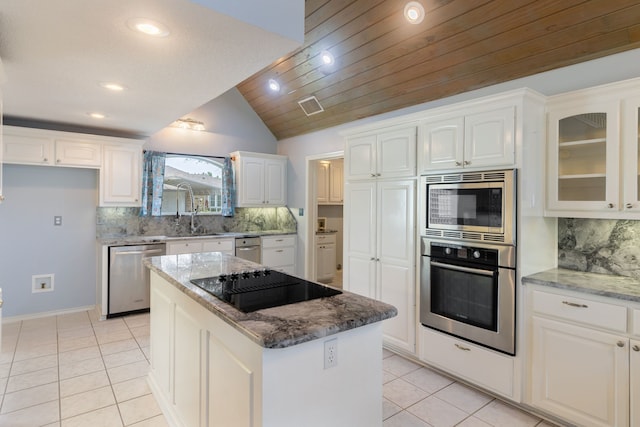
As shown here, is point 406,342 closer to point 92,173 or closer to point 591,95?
point 591,95

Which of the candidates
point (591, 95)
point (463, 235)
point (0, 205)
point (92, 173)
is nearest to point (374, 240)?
point (463, 235)

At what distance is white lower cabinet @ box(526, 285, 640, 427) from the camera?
1.99 m

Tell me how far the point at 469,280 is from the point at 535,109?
1.33 m

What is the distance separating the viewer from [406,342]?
316 cm

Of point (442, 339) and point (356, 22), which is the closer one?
point (442, 339)

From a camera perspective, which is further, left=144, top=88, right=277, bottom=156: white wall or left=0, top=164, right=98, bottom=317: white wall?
left=144, top=88, right=277, bottom=156: white wall

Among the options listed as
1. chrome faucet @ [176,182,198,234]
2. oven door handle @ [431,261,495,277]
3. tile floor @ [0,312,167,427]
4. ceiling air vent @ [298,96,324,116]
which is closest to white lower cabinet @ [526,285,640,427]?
oven door handle @ [431,261,495,277]

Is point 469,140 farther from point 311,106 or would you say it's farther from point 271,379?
point 311,106

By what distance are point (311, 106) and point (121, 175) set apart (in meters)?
2.61

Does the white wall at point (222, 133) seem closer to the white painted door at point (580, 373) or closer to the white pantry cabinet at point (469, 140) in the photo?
the white pantry cabinet at point (469, 140)

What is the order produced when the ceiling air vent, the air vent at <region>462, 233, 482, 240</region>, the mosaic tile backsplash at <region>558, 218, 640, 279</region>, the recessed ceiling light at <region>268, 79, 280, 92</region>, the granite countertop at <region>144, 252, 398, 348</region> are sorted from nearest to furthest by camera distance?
the granite countertop at <region>144, 252, 398, 348</region>
the mosaic tile backsplash at <region>558, 218, 640, 279</region>
the air vent at <region>462, 233, 482, 240</region>
the ceiling air vent
the recessed ceiling light at <region>268, 79, 280, 92</region>

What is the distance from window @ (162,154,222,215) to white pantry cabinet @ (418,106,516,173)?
3420 mm

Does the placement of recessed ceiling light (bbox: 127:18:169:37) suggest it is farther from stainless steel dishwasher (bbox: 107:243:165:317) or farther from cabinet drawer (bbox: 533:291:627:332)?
stainless steel dishwasher (bbox: 107:243:165:317)

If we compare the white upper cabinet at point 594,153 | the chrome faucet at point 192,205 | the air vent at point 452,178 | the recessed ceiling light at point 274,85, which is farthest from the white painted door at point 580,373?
the chrome faucet at point 192,205
